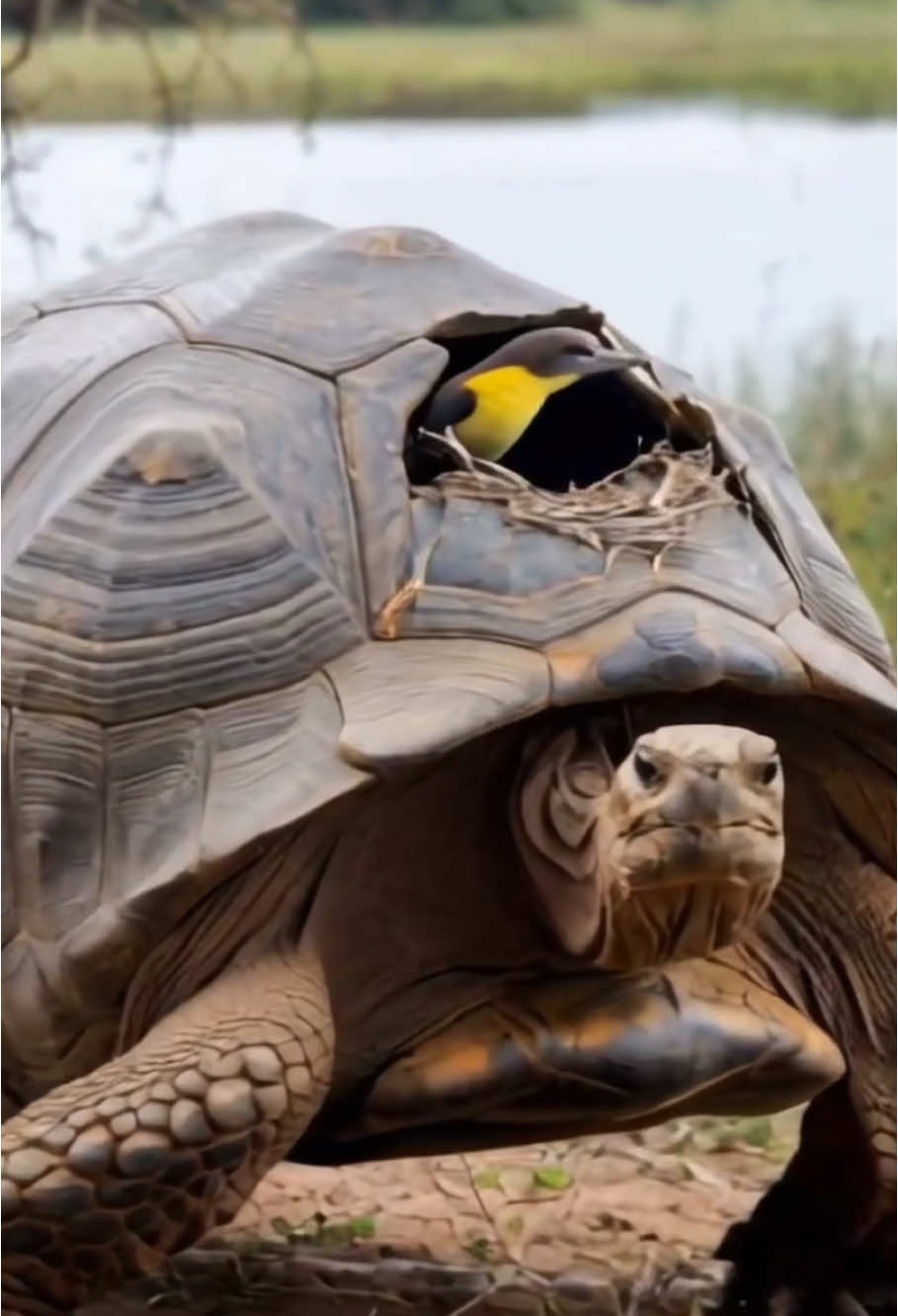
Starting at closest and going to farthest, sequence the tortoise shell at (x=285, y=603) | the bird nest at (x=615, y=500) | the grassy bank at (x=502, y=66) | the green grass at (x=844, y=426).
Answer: the tortoise shell at (x=285, y=603), the bird nest at (x=615, y=500), the green grass at (x=844, y=426), the grassy bank at (x=502, y=66)

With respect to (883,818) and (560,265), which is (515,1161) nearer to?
(883,818)

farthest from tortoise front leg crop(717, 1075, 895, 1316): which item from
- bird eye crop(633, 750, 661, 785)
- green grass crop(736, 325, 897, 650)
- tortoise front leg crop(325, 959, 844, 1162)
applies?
green grass crop(736, 325, 897, 650)

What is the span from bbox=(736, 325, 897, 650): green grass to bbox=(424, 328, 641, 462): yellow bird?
7.81 ft

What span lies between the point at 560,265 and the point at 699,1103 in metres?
4.05

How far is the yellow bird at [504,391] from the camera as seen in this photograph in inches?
87.7

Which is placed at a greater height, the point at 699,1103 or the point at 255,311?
the point at 255,311

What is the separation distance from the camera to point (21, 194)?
4387 millimetres

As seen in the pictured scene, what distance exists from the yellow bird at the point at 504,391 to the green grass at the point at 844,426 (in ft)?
7.81

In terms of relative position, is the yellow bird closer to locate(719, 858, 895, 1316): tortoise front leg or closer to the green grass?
locate(719, 858, 895, 1316): tortoise front leg

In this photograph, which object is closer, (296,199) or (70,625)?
(70,625)

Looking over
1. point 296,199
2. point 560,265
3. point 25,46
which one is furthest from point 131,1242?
point 560,265

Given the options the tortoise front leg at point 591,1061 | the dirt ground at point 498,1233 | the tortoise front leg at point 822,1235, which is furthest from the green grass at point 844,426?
the tortoise front leg at point 591,1061

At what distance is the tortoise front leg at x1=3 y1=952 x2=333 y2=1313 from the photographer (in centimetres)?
195

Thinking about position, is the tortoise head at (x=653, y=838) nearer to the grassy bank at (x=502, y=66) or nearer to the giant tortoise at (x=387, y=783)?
the giant tortoise at (x=387, y=783)
